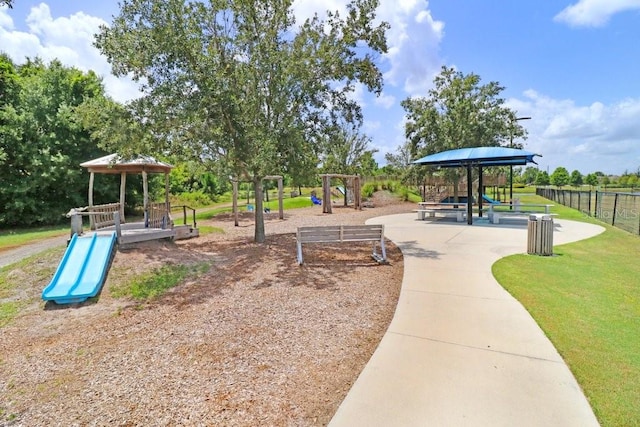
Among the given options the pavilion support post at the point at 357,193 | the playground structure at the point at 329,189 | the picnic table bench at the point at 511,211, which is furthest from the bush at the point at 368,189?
the picnic table bench at the point at 511,211

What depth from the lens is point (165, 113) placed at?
27.7 ft

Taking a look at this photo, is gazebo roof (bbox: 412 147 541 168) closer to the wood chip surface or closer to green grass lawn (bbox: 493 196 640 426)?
green grass lawn (bbox: 493 196 640 426)

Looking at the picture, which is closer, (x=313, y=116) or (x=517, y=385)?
(x=517, y=385)

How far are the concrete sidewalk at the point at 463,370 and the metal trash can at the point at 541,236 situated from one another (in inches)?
121

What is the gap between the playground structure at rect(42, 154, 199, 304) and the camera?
655cm

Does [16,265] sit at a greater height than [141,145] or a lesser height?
lesser

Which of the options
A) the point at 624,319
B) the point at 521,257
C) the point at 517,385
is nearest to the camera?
the point at 517,385

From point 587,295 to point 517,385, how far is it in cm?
349

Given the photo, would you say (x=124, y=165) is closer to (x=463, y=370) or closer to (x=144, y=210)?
(x=144, y=210)

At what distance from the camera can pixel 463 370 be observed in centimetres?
336

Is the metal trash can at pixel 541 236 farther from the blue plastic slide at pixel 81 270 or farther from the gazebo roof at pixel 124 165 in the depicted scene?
the gazebo roof at pixel 124 165

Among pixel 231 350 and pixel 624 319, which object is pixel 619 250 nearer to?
pixel 624 319

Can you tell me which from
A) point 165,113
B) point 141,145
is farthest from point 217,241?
point 165,113

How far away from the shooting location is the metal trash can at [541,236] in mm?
8137
